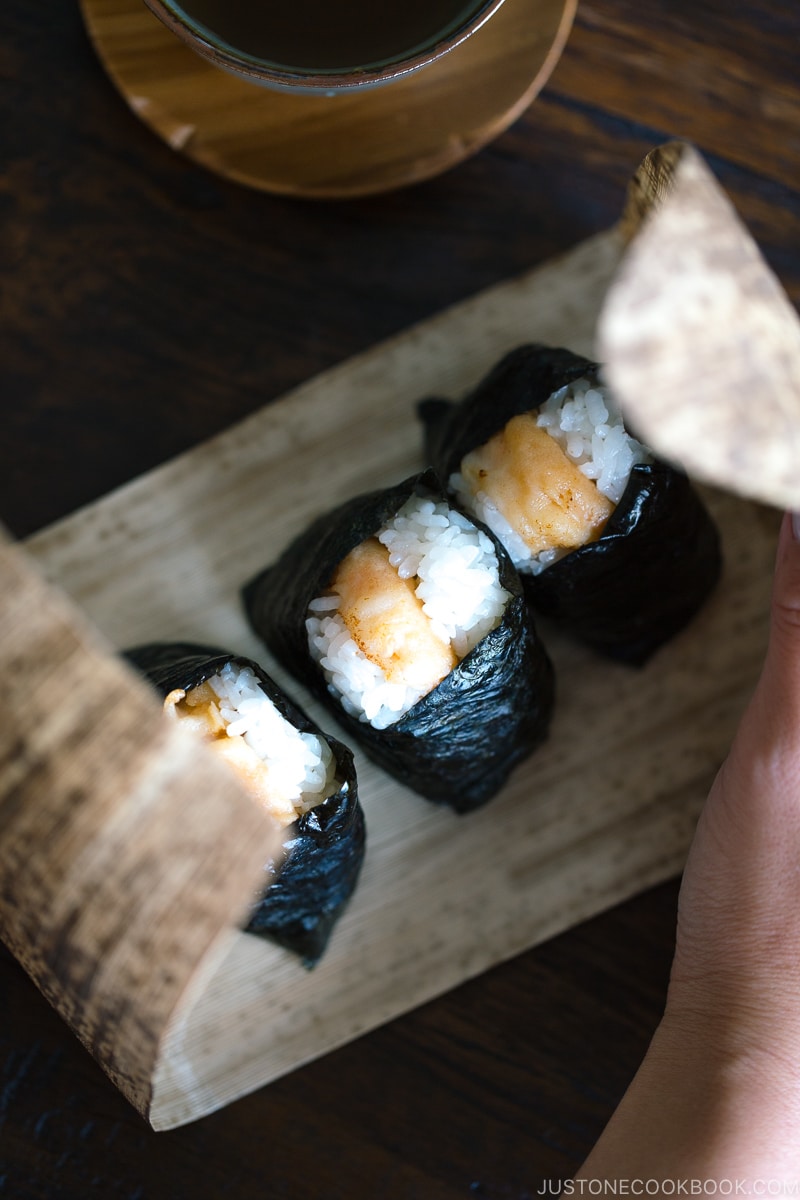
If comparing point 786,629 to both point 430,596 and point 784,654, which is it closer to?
point 784,654

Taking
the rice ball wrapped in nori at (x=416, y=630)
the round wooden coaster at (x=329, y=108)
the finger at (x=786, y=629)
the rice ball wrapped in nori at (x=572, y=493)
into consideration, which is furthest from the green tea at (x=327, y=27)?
the finger at (x=786, y=629)

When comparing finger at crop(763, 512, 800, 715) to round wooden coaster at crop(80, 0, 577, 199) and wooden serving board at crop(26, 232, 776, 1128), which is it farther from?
round wooden coaster at crop(80, 0, 577, 199)

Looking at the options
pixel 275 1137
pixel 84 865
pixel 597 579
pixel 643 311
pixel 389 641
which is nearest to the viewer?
pixel 84 865

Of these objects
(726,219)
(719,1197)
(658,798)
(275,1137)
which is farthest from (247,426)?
(719,1197)

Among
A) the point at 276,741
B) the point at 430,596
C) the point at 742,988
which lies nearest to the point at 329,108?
the point at 430,596

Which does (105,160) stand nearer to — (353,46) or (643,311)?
(353,46)

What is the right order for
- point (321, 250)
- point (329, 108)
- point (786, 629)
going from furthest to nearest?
point (321, 250) < point (329, 108) < point (786, 629)

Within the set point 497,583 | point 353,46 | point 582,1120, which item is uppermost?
point 353,46
